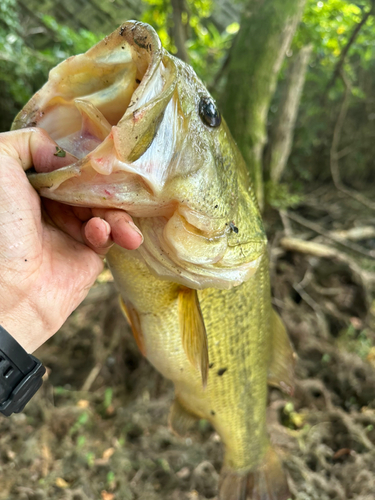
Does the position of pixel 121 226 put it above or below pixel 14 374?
above

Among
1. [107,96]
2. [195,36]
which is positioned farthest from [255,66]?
[107,96]

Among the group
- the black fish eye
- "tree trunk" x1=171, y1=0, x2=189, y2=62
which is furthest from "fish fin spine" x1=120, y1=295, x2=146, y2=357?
"tree trunk" x1=171, y1=0, x2=189, y2=62

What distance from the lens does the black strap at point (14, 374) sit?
766 mm

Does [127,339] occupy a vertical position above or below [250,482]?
above

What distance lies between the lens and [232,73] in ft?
8.09

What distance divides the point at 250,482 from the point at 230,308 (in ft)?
3.99

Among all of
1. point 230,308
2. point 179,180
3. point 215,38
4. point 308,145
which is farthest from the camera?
point 308,145

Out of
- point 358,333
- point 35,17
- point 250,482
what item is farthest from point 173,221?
point 35,17

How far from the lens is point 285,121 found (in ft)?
11.3

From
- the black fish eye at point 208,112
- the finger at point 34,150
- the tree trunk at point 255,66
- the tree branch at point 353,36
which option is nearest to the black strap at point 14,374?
the finger at point 34,150

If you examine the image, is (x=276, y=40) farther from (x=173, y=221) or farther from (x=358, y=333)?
(x=358, y=333)

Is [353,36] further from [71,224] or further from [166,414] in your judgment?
[166,414]

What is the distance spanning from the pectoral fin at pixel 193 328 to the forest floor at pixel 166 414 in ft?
4.88

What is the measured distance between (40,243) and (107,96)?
42 centimetres
